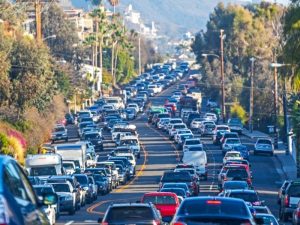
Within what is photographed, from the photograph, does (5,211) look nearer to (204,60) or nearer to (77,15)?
(204,60)

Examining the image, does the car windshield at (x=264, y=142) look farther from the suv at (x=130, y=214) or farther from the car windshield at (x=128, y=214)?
the car windshield at (x=128, y=214)

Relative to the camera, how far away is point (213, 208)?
60.0ft

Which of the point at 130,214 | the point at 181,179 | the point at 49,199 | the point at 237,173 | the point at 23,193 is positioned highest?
the point at 23,193

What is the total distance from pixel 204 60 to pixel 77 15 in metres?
48.4

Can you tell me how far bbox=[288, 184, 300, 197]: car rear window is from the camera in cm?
4287

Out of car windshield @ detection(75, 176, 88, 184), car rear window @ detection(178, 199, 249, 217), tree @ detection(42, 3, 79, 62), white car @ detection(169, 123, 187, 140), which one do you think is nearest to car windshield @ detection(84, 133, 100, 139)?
white car @ detection(169, 123, 187, 140)

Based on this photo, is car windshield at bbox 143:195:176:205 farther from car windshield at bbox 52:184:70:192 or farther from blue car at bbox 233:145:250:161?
blue car at bbox 233:145:250:161

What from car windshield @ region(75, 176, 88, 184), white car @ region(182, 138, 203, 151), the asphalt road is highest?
car windshield @ region(75, 176, 88, 184)

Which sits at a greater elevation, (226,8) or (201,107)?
(226,8)

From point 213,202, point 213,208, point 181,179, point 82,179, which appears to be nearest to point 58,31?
point 181,179

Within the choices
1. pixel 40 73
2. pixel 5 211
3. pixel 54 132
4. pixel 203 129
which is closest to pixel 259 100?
pixel 203 129

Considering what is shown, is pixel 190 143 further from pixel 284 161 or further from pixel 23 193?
pixel 23 193

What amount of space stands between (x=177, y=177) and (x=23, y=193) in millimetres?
39217

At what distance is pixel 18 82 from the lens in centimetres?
7462
